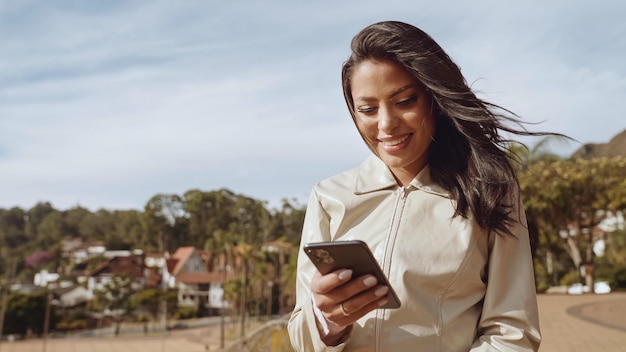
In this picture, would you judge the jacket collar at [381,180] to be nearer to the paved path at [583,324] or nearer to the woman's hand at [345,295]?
the woman's hand at [345,295]

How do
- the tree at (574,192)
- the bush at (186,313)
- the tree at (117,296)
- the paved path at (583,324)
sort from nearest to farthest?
the paved path at (583,324) < the tree at (574,192) < the tree at (117,296) < the bush at (186,313)

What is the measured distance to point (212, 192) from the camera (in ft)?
207

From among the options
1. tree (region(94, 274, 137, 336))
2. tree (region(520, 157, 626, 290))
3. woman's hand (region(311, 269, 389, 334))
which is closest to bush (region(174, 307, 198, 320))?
tree (region(94, 274, 137, 336))

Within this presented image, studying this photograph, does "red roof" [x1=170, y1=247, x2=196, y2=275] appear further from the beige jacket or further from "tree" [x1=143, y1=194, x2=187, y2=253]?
the beige jacket

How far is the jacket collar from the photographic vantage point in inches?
58.4

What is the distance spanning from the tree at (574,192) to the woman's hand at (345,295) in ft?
64.3

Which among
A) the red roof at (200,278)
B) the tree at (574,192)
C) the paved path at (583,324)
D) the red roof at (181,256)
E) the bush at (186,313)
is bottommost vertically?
the bush at (186,313)

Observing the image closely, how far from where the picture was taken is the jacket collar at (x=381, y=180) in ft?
4.86

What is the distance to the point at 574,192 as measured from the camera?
824 inches

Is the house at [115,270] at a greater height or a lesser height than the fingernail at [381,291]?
lesser

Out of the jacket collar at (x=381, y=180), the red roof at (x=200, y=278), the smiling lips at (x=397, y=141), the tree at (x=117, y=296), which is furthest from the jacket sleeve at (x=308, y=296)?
the red roof at (x=200, y=278)

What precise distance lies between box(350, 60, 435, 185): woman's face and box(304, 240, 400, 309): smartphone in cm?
34

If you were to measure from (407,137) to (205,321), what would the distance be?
185 ft

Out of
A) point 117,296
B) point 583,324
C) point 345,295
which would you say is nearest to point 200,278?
point 117,296
